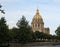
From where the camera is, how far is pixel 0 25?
65.6 meters

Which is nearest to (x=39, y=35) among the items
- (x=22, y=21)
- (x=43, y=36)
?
(x=43, y=36)

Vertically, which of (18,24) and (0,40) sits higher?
(18,24)

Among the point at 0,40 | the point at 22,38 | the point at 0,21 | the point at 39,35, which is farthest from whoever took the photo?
the point at 39,35

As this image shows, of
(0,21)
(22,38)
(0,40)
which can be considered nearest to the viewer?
(0,40)

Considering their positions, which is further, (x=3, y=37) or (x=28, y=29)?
(x=28, y=29)

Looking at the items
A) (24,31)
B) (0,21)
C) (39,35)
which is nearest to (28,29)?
(24,31)

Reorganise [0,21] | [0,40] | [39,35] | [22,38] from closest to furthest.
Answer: [0,40] → [0,21] → [22,38] → [39,35]

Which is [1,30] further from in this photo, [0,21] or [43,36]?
[43,36]

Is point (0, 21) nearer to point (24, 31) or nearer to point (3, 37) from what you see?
point (3, 37)

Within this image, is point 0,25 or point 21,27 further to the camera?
point 21,27

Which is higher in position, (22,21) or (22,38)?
(22,21)

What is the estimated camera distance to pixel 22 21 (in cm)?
9412

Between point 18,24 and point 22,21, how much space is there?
1.81 m

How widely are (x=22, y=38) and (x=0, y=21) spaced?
2313 cm
